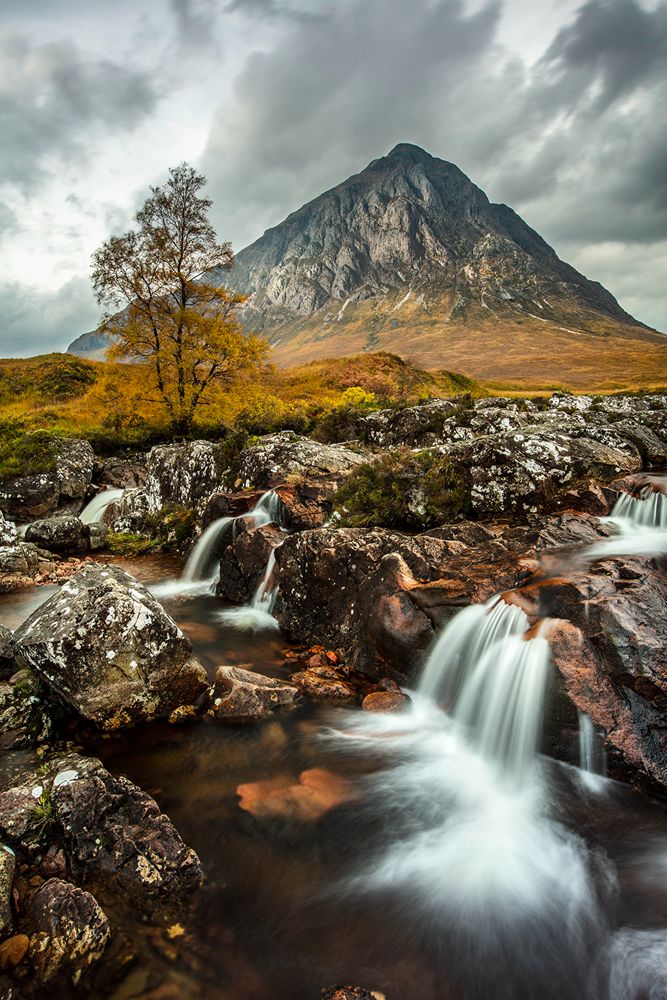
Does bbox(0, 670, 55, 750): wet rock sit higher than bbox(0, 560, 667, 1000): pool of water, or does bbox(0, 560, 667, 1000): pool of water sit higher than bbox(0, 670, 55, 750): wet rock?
bbox(0, 670, 55, 750): wet rock

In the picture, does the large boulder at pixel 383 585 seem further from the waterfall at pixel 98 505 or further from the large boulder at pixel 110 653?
the waterfall at pixel 98 505

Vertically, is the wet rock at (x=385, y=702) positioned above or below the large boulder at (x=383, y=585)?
below

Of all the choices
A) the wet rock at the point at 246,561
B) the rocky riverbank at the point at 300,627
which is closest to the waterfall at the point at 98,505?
the rocky riverbank at the point at 300,627

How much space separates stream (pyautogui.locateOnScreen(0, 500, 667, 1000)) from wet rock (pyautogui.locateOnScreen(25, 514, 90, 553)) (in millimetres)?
11886

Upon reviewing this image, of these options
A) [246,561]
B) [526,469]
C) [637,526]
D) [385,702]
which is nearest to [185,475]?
[246,561]

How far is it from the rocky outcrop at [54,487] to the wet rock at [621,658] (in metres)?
20.3

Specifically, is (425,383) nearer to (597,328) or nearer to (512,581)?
(512,581)

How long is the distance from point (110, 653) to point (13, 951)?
10.9 ft

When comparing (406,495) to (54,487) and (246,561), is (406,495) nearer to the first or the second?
(246,561)

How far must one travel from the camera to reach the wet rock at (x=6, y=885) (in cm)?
362

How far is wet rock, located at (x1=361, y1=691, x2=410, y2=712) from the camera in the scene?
721cm

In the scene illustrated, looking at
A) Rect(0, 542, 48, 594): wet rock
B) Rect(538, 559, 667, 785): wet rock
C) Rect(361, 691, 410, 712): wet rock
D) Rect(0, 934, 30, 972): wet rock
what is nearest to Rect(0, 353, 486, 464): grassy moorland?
Rect(0, 542, 48, 594): wet rock

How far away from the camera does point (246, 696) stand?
714 centimetres

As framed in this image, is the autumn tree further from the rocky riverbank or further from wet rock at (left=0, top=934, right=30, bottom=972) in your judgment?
wet rock at (left=0, top=934, right=30, bottom=972)
